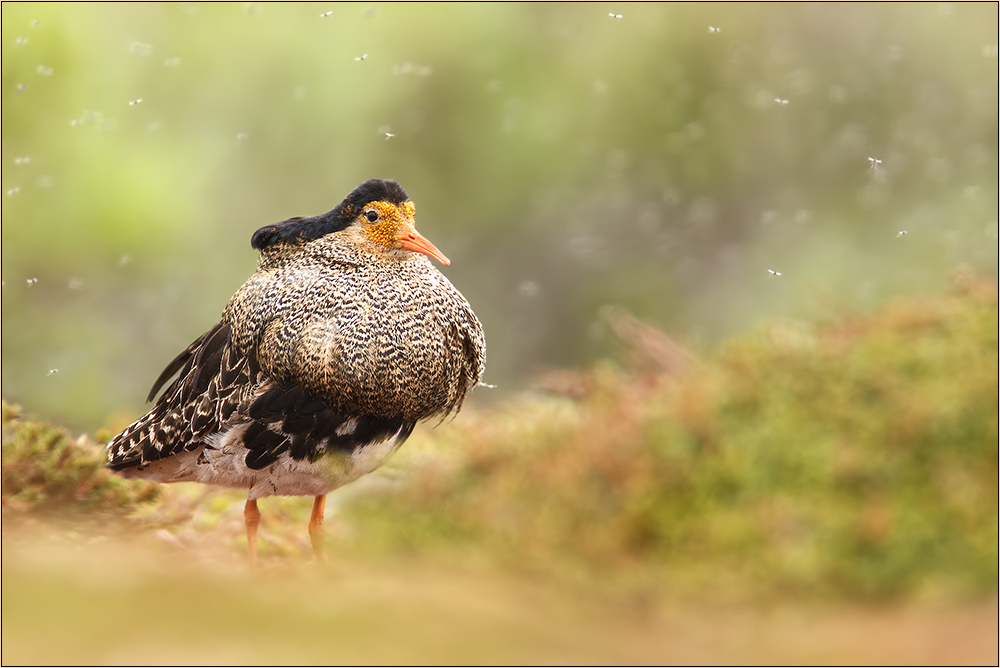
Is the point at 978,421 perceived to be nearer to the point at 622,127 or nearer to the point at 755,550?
the point at 755,550

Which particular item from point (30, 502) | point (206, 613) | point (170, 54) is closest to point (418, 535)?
point (206, 613)

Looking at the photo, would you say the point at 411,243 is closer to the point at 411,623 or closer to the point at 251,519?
the point at 251,519

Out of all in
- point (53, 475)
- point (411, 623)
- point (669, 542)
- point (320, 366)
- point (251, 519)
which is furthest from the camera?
point (251, 519)

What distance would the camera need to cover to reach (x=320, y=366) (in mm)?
3119

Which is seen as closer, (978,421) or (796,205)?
(978,421)

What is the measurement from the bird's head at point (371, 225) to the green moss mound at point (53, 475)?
0.96 metres

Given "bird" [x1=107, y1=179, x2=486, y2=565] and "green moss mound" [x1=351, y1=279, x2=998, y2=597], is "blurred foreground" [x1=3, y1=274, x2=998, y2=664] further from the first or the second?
"bird" [x1=107, y1=179, x2=486, y2=565]

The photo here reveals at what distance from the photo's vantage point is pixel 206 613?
5.71 feet

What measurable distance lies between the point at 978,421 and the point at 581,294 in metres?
7.61

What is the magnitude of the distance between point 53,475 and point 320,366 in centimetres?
104

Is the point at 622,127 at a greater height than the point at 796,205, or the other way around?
the point at 622,127

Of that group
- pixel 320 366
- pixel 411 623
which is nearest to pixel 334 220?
pixel 320 366

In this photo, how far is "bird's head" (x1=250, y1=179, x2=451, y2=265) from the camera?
342 centimetres

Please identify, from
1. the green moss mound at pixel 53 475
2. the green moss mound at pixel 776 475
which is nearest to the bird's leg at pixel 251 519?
the green moss mound at pixel 53 475
